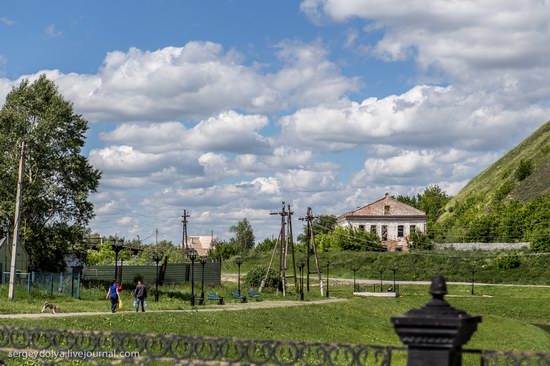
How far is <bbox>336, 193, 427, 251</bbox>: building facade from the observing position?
107 meters

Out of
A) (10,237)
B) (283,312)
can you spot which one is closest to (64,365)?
(283,312)

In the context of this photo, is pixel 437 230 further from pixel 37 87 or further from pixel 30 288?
pixel 30 288

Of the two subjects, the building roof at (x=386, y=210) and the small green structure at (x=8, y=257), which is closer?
the small green structure at (x=8, y=257)

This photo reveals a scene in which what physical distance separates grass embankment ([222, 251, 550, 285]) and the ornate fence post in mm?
71070

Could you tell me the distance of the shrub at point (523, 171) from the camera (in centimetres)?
12044

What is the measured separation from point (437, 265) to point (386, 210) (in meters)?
24.9

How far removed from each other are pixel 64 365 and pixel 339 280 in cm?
6529

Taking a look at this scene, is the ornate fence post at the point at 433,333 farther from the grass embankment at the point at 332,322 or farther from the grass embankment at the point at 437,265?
the grass embankment at the point at 437,265

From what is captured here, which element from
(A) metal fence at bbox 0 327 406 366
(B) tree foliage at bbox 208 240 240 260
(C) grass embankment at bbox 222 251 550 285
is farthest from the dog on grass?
(B) tree foliage at bbox 208 240 240 260

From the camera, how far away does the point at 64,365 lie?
51.8 ft

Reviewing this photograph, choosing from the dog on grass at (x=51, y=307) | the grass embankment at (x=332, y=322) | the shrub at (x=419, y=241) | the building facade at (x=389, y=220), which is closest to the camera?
the grass embankment at (x=332, y=322)

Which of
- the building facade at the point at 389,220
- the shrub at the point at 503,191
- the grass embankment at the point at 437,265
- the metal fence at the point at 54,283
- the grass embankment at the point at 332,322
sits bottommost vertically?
the grass embankment at the point at 332,322

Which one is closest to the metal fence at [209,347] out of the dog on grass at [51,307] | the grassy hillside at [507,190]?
the dog on grass at [51,307]

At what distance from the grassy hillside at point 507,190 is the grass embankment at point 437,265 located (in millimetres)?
14411
